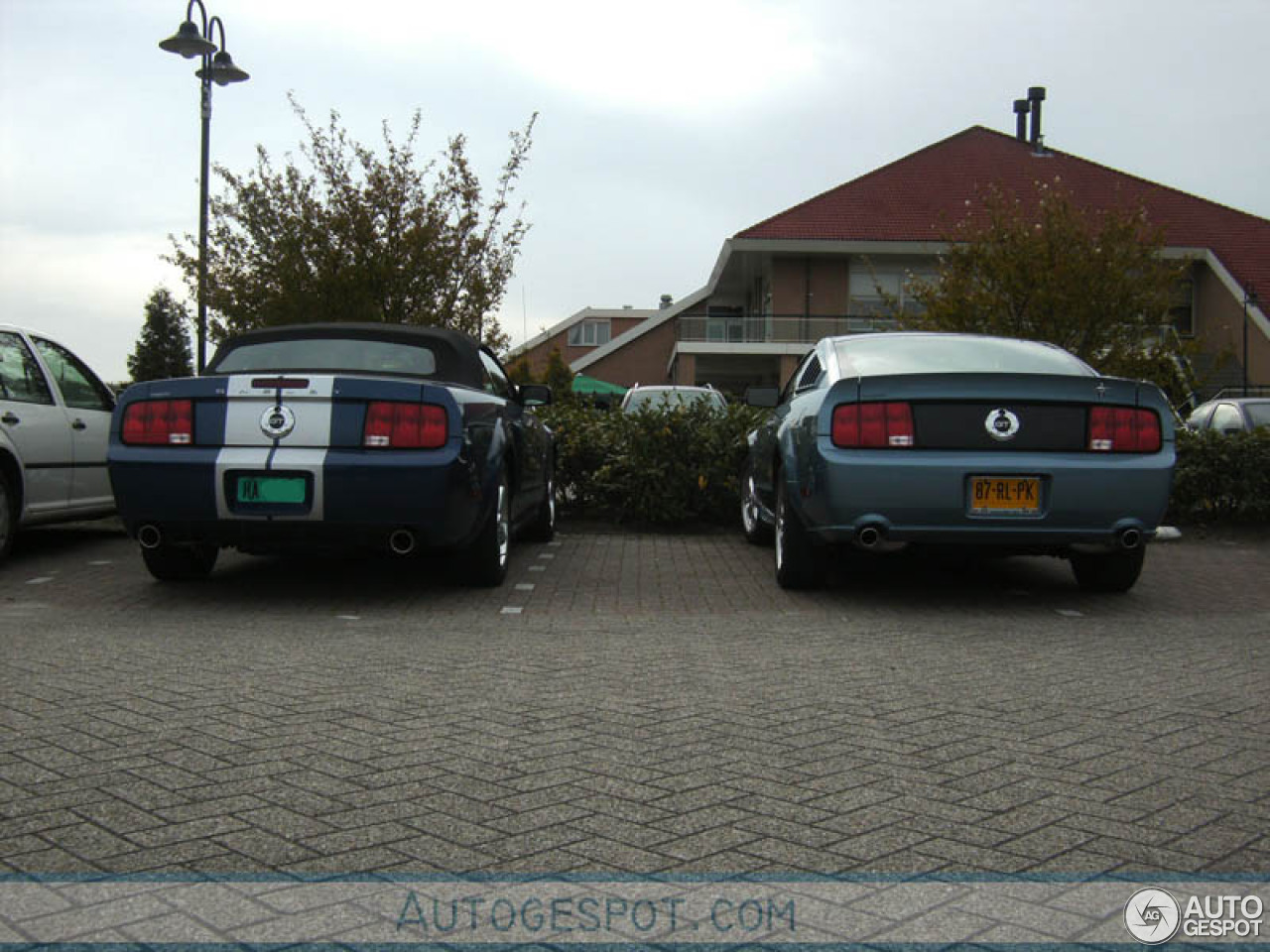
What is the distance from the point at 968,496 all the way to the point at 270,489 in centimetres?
352

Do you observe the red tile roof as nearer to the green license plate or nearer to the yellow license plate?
the yellow license plate

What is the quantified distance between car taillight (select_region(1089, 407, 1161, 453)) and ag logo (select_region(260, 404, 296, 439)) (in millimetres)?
4089

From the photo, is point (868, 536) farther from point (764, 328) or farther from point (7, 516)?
point (764, 328)

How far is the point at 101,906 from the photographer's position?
99.7 inches

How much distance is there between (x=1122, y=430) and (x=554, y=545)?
4.80m

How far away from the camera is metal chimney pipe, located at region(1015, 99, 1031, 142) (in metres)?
43.4

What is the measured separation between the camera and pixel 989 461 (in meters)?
6.42

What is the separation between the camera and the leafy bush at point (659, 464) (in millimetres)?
11266

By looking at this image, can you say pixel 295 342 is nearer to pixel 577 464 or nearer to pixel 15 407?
pixel 15 407

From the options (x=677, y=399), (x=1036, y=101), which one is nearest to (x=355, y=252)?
(x=677, y=399)

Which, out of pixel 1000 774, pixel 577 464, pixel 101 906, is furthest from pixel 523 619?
pixel 577 464

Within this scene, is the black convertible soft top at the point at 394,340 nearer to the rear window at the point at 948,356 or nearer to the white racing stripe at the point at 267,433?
the white racing stripe at the point at 267,433

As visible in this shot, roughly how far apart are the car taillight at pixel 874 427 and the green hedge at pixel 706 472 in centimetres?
463

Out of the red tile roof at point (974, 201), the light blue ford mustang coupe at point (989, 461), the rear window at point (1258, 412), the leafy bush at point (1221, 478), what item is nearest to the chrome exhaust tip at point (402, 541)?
the light blue ford mustang coupe at point (989, 461)
